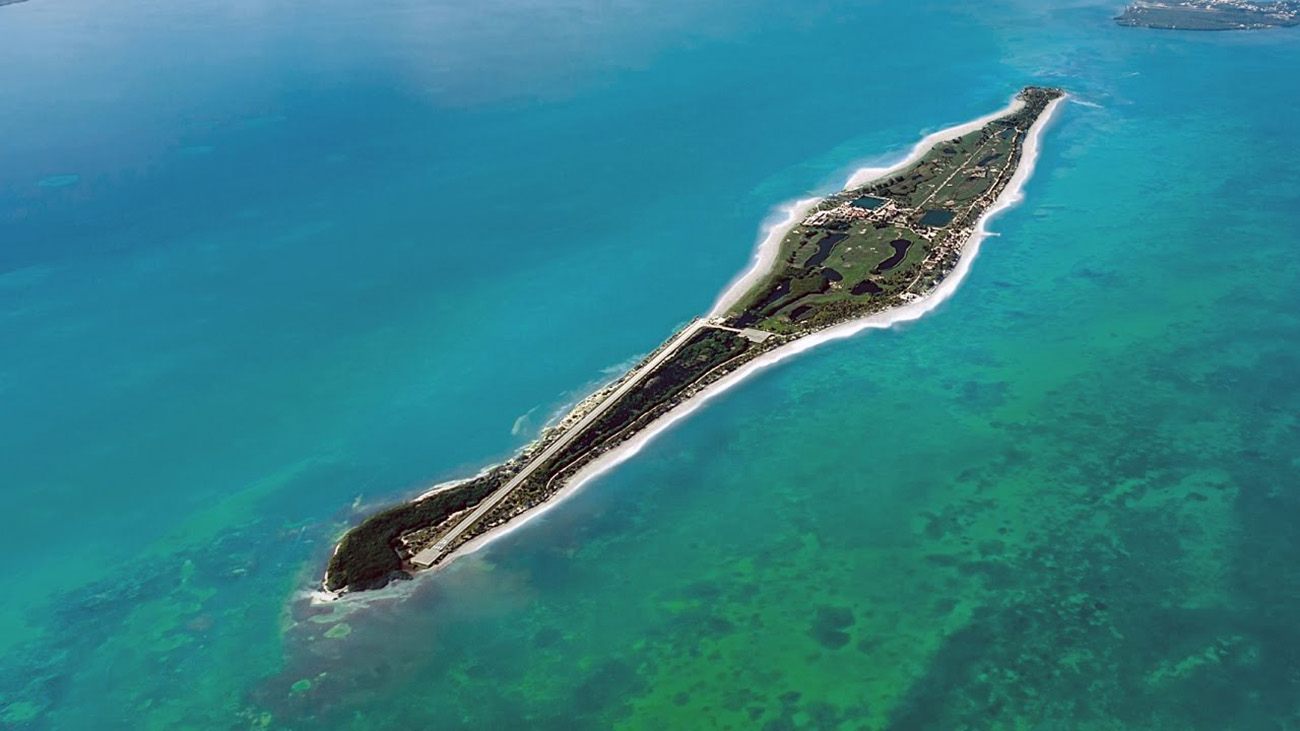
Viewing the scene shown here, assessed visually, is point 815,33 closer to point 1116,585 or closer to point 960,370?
point 960,370

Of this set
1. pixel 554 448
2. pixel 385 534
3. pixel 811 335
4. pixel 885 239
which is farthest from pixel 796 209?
pixel 385 534

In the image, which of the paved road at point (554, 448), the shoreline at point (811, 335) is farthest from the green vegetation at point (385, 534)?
the shoreline at point (811, 335)

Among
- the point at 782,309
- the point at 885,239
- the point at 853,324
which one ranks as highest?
the point at 885,239

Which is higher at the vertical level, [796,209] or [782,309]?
[796,209]

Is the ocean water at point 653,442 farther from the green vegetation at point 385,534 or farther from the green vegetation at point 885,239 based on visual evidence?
the green vegetation at point 885,239

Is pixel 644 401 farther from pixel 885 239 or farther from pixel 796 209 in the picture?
pixel 796 209

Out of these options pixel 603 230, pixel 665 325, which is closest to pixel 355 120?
pixel 603 230

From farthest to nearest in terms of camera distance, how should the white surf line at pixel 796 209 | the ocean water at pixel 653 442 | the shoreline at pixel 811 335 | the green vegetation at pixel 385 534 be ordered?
1. the white surf line at pixel 796 209
2. the shoreline at pixel 811 335
3. the green vegetation at pixel 385 534
4. the ocean water at pixel 653 442
